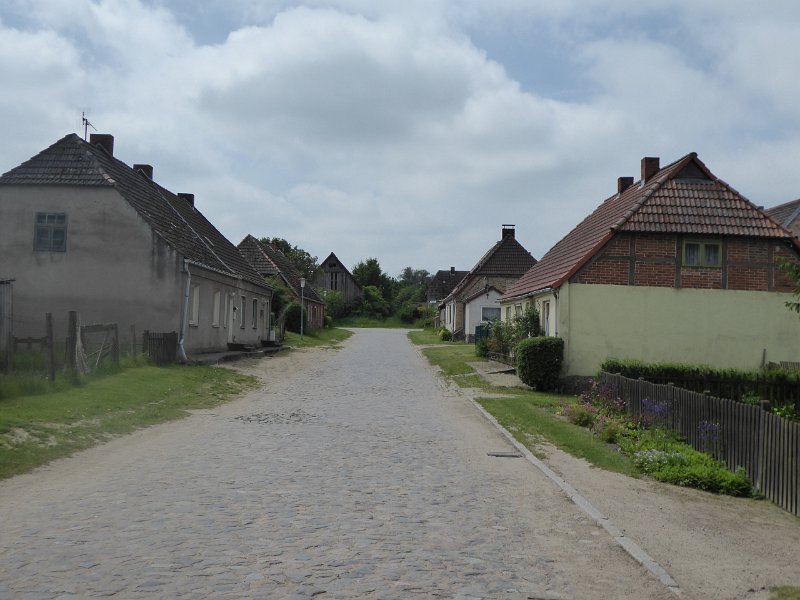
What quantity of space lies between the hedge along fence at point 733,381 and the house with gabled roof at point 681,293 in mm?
4037

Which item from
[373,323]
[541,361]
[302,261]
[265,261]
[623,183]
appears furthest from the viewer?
[373,323]

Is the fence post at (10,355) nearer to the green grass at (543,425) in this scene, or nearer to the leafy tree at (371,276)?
the green grass at (543,425)

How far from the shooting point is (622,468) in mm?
11086

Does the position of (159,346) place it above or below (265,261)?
below

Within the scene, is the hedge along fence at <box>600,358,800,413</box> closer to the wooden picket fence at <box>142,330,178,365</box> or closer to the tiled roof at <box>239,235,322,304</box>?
the wooden picket fence at <box>142,330,178,365</box>

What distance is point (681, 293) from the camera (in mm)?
22891

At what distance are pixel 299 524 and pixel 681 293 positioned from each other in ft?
60.6

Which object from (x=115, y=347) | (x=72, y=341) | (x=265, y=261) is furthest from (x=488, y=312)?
(x=72, y=341)

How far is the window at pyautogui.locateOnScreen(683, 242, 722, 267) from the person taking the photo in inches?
904

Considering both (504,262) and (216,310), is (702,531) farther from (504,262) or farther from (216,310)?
(504,262)

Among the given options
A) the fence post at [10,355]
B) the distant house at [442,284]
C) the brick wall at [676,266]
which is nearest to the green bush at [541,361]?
the brick wall at [676,266]

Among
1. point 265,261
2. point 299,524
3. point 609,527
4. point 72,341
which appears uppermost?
point 265,261

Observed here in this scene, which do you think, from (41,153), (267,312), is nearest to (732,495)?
(41,153)

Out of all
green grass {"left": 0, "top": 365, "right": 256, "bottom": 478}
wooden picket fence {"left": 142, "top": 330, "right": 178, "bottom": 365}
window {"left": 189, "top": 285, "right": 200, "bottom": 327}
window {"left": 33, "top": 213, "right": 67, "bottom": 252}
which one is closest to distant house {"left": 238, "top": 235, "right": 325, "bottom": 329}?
window {"left": 189, "top": 285, "right": 200, "bottom": 327}
